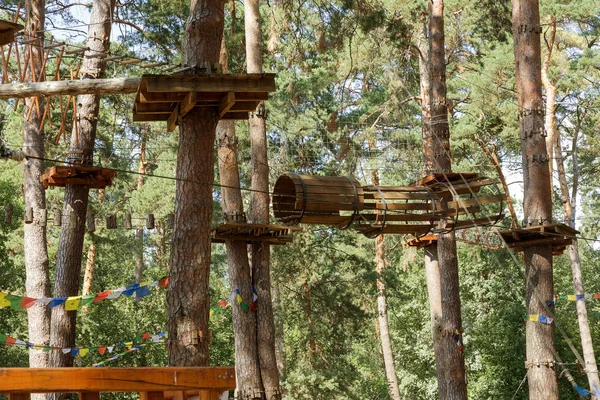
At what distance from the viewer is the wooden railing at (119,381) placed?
2.31 metres

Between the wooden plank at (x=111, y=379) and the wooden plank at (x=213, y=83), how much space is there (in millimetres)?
4435

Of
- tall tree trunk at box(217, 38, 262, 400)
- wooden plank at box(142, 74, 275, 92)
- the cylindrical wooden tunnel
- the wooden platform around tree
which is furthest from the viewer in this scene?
the wooden platform around tree

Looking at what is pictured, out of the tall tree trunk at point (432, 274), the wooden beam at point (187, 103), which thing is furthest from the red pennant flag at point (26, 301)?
the tall tree trunk at point (432, 274)

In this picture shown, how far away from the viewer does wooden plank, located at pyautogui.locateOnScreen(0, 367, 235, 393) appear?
2304 mm

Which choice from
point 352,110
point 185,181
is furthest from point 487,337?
point 185,181

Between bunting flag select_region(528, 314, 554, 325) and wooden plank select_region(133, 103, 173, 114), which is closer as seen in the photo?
wooden plank select_region(133, 103, 173, 114)

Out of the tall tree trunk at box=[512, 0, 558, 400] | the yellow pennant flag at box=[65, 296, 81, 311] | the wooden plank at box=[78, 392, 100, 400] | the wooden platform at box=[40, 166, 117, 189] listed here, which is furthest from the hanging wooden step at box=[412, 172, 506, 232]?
the wooden plank at box=[78, 392, 100, 400]

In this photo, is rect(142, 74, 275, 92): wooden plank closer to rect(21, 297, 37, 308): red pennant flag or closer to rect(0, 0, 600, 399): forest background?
rect(21, 297, 37, 308): red pennant flag

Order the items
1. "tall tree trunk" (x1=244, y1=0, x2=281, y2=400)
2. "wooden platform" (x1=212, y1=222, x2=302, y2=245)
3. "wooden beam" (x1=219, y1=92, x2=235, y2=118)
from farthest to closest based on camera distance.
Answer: "tall tree trunk" (x1=244, y1=0, x2=281, y2=400), "wooden platform" (x1=212, y1=222, x2=302, y2=245), "wooden beam" (x1=219, y1=92, x2=235, y2=118)

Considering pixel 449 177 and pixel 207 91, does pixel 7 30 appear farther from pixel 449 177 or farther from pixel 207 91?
pixel 449 177

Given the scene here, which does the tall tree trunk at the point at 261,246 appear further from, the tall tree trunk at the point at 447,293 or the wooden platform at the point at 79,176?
the wooden platform at the point at 79,176

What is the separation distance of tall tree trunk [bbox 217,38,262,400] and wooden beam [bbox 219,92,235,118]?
18.1 feet

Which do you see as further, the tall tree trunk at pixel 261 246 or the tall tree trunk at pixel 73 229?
the tall tree trunk at pixel 261 246

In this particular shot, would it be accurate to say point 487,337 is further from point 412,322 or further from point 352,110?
point 352,110
